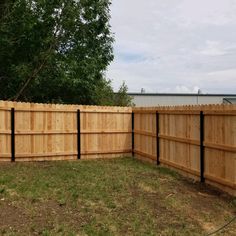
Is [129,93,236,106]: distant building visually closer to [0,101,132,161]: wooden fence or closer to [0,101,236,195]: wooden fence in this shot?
[0,101,132,161]: wooden fence

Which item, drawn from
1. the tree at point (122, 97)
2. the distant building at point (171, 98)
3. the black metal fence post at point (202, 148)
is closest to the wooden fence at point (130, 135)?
the black metal fence post at point (202, 148)

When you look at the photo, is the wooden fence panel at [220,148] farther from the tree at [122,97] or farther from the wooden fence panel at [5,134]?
the tree at [122,97]

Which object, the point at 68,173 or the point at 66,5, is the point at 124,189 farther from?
the point at 66,5

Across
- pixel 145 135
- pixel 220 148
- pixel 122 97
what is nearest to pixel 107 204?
pixel 220 148

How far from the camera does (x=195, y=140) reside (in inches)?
458

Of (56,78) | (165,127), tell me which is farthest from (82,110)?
(56,78)

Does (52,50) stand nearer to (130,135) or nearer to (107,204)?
(130,135)

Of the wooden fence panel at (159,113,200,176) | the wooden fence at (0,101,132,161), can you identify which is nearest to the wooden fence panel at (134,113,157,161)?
the wooden fence at (0,101,132,161)

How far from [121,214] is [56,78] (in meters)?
13.3

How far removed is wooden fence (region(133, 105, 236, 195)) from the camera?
33.1 ft

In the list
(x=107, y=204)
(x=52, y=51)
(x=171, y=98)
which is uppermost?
(x=52, y=51)

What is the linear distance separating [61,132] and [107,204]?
646 centimetres

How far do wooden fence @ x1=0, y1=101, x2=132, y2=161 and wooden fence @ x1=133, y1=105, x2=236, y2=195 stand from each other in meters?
1.21

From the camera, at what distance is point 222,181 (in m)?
10.3
